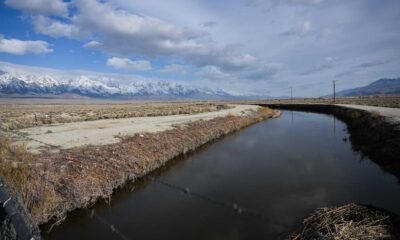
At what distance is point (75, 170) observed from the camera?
13141mm

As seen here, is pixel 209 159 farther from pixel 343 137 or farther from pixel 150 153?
pixel 343 137

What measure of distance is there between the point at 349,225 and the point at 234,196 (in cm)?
539

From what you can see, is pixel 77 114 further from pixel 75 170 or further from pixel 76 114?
pixel 75 170

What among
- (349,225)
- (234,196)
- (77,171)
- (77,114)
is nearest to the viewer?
(349,225)

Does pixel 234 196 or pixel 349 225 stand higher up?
pixel 349 225

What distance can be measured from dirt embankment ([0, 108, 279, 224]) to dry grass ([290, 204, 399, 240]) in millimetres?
7666

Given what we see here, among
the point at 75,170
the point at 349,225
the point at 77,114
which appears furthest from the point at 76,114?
the point at 349,225

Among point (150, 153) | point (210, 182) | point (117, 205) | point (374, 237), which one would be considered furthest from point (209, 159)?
point (374, 237)

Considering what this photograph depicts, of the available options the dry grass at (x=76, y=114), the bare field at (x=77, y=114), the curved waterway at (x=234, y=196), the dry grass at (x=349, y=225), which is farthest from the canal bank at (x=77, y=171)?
the dry grass at (x=76, y=114)

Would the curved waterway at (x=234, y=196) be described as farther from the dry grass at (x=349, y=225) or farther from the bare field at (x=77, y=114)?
the bare field at (x=77, y=114)

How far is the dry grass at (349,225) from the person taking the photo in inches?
295

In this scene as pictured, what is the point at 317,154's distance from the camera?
2072 centimetres

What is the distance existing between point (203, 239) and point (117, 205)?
14.5 feet

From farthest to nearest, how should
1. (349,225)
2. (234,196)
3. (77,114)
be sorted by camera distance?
1. (77,114)
2. (234,196)
3. (349,225)
